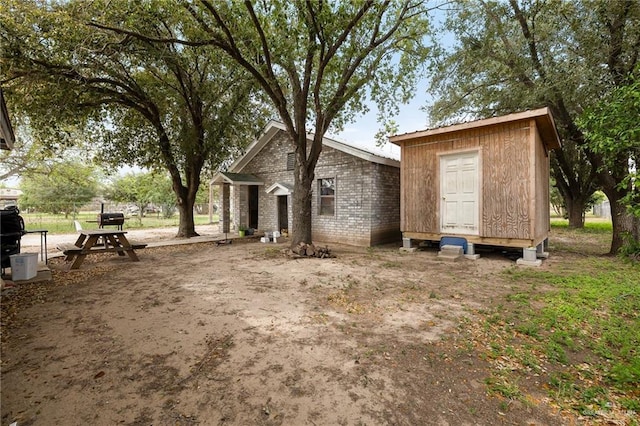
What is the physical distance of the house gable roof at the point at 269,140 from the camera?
33.2 ft

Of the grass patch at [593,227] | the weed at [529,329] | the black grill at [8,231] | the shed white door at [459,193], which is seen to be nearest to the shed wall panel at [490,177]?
the shed white door at [459,193]

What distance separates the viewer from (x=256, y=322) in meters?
3.73

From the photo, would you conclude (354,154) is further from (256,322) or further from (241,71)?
(256,322)

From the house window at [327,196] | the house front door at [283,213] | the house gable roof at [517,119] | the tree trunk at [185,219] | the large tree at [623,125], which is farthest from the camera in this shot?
the house front door at [283,213]

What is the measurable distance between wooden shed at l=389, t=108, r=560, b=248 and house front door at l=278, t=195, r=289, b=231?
6078 millimetres

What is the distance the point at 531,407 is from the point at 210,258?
7.67 meters

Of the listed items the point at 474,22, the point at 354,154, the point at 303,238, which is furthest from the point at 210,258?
the point at 474,22

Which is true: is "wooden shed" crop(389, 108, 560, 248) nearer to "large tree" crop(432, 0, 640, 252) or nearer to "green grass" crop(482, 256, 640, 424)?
"large tree" crop(432, 0, 640, 252)

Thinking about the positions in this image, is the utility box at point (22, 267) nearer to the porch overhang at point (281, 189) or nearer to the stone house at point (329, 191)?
the stone house at point (329, 191)

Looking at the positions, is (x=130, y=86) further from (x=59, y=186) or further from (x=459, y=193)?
(x=59, y=186)

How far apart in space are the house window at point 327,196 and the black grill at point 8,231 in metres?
8.52

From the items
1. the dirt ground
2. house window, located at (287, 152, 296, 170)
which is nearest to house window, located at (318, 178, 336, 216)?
house window, located at (287, 152, 296, 170)

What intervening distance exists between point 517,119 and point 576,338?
5.51m

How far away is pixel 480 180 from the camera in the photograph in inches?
304
